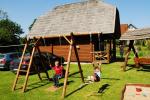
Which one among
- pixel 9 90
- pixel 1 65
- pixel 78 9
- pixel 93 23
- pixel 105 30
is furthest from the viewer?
pixel 78 9

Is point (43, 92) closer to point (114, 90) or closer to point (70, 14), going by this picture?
point (114, 90)

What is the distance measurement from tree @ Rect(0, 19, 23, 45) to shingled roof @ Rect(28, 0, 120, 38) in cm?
1421

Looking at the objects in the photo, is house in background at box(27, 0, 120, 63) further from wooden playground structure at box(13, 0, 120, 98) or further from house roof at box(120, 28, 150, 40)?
house roof at box(120, 28, 150, 40)

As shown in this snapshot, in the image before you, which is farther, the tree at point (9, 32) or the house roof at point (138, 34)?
the tree at point (9, 32)

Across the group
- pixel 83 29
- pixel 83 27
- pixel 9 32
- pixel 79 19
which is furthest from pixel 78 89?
pixel 9 32

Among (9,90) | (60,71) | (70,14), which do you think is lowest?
(9,90)

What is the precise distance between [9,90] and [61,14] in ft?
55.6

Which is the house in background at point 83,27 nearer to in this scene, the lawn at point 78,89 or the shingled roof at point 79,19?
the shingled roof at point 79,19

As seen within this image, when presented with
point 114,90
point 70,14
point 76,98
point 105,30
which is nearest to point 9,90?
point 76,98

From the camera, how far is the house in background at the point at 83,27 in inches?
995

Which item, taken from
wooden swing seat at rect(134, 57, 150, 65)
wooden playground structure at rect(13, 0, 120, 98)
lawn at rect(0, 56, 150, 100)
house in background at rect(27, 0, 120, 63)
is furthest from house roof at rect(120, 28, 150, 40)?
wooden playground structure at rect(13, 0, 120, 98)

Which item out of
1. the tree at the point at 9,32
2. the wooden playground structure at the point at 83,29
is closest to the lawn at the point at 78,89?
the wooden playground structure at the point at 83,29

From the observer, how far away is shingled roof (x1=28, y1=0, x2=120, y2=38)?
1004 inches

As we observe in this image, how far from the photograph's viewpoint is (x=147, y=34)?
56.6 ft
